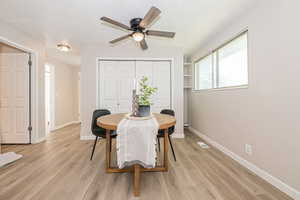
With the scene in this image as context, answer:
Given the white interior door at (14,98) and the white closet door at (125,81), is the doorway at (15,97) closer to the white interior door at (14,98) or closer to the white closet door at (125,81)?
the white interior door at (14,98)

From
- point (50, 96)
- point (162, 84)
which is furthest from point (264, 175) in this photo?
point (50, 96)

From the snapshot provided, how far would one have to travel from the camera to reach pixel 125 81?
11.7 feet

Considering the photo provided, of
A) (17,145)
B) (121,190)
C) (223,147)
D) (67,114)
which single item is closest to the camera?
(121,190)

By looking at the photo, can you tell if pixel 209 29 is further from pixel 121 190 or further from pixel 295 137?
pixel 121 190

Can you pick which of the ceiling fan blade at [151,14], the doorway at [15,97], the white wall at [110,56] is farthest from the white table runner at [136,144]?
the doorway at [15,97]

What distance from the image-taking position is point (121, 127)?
1525mm

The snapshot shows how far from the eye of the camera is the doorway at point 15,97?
312 cm

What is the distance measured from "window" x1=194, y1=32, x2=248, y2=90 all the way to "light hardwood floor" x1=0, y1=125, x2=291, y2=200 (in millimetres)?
1384

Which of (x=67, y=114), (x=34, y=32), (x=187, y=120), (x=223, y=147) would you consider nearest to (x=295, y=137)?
(x=223, y=147)

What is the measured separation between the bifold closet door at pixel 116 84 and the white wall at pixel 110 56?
0.17 meters

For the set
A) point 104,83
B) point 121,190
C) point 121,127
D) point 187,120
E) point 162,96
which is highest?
point 104,83

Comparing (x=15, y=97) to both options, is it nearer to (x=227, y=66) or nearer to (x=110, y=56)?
(x=110, y=56)

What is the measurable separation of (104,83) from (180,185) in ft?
9.17

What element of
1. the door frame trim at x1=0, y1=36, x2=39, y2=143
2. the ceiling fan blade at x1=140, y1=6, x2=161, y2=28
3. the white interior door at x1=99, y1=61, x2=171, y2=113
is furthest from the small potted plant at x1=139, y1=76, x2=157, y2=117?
the door frame trim at x1=0, y1=36, x2=39, y2=143
